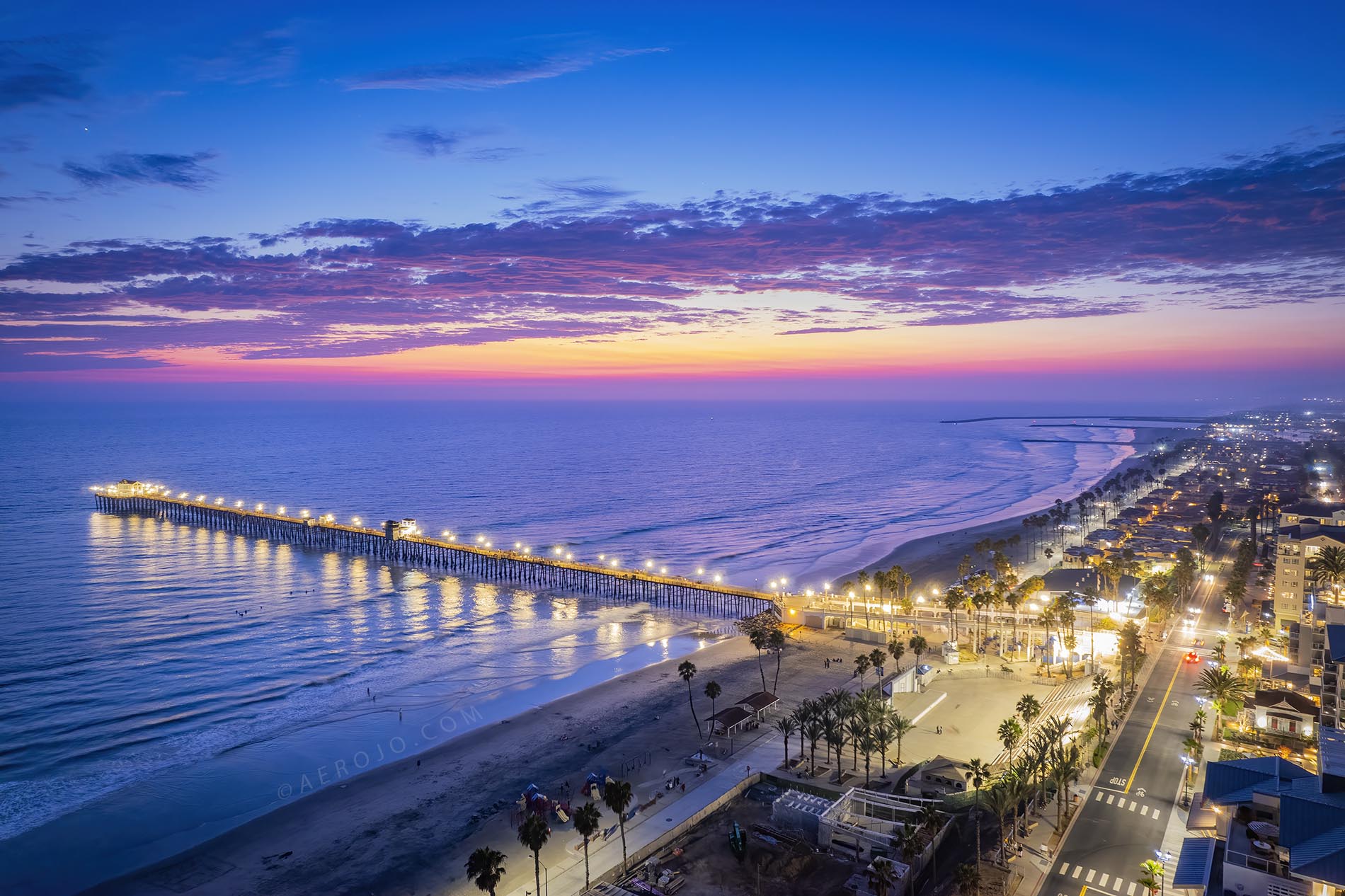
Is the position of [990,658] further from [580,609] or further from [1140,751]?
[580,609]

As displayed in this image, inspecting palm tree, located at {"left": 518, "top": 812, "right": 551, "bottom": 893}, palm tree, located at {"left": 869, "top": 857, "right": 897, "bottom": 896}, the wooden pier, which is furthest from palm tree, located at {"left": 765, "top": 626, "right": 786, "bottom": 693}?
palm tree, located at {"left": 518, "top": 812, "right": 551, "bottom": 893}

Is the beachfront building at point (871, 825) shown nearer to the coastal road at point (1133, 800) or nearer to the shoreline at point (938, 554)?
the coastal road at point (1133, 800)

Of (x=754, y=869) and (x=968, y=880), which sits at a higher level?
(x=968, y=880)

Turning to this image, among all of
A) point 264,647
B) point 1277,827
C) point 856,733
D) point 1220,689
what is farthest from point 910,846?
point 264,647

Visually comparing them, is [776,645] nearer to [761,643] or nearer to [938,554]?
[761,643]

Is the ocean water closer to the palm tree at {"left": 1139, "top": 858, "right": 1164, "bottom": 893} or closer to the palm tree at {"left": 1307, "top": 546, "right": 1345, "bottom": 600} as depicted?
the palm tree at {"left": 1139, "top": 858, "right": 1164, "bottom": 893}

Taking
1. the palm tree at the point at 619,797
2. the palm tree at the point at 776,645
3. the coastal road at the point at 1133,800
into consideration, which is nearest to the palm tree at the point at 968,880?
the coastal road at the point at 1133,800
